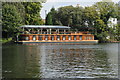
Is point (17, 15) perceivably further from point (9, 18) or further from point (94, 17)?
point (94, 17)

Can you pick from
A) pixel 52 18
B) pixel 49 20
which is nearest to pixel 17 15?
pixel 49 20

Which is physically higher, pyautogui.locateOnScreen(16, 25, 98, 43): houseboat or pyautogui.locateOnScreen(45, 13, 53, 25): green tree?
pyautogui.locateOnScreen(45, 13, 53, 25): green tree

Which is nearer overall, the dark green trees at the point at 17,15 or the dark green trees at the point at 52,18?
the dark green trees at the point at 17,15

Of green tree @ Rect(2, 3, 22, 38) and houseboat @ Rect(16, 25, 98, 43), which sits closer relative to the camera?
green tree @ Rect(2, 3, 22, 38)

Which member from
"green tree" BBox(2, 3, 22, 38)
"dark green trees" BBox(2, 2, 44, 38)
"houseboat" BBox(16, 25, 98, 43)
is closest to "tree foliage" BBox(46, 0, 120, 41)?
"houseboat" BBox(16, 25, 98, 43)

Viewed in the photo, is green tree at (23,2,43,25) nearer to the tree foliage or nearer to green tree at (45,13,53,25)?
green tree at (45,13,53,25)

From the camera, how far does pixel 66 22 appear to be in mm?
61031

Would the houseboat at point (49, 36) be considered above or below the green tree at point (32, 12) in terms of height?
below

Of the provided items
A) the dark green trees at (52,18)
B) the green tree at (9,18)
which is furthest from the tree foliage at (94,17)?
the green tree at (9,18)

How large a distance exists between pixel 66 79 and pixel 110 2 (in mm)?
44375

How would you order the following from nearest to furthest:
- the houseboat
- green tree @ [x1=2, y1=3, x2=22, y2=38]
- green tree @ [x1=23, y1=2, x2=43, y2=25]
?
green tree @ [x1=2, y1=3, x2=22, y2=38], the houseboat, green tree @ [x1=23, y1=2, x2=43, y2=25]

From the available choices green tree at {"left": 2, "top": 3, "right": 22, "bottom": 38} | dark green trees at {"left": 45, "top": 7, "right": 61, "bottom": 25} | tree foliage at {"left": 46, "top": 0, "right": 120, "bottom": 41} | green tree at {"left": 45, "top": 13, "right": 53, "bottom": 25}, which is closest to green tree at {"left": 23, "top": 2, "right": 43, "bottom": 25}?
green tree at {"left": 45, "top": 13, "right": 53, "bottom": 25}

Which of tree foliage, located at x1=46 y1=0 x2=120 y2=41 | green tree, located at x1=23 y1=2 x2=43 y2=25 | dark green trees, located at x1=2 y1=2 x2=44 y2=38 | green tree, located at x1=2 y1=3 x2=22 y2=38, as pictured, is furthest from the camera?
green tree, located at x1=23 y1=2 x2=43 y2=25

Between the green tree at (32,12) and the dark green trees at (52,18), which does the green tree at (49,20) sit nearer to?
the dark green trees at (52,18)
